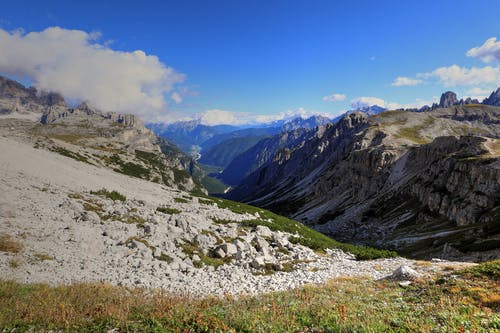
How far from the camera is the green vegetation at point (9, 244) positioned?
17.6 metres

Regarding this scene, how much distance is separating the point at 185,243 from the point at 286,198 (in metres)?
166

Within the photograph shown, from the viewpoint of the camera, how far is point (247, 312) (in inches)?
411

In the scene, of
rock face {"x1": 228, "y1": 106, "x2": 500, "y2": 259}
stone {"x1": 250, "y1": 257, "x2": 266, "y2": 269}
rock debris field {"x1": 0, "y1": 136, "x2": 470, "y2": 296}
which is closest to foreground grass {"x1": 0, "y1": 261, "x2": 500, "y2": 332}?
rock debris field {"x1": 0, "y1": 136, "x2": 470, "y2": 296}

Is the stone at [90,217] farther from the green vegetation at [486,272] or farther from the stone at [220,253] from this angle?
the green vegetation at [486,272]

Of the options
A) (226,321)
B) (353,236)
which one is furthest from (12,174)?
(353,236)

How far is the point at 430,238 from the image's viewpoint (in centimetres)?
5516

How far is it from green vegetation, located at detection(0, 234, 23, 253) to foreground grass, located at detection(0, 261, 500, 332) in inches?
212

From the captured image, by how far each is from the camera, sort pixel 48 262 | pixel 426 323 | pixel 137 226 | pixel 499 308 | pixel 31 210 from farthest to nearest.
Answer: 1. pixel 137 226
2. pixel 31 210
3. pixel 48 262
4. pixel 499 308
5. pixel 426 323

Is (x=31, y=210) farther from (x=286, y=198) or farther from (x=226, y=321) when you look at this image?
(x=286, y=198)

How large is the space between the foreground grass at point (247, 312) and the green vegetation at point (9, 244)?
17.6 ft

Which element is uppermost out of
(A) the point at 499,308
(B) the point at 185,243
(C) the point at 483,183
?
(C) the point at 483,183

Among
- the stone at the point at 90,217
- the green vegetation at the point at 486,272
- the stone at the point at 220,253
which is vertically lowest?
the stone at the point at 220,253

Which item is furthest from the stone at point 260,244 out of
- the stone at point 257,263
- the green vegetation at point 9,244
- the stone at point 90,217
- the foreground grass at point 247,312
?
the green vegetation at point 9,244

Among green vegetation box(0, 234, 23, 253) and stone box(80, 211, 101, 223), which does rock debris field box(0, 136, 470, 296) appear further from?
green vegetation box(0, 234, 23, 253)
